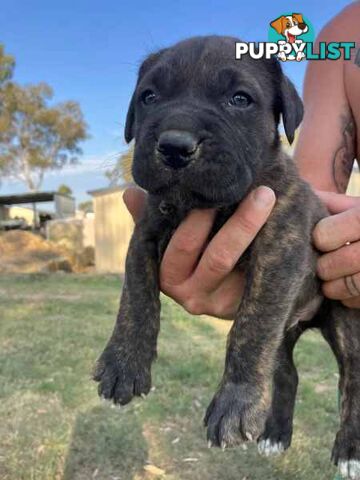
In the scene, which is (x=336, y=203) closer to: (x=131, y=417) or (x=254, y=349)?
(x=254, y=349)

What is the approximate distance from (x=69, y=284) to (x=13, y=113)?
2616cm

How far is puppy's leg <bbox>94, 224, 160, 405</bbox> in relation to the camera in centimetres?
282

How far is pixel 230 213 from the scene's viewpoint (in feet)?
9.70

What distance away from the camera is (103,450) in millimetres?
6148

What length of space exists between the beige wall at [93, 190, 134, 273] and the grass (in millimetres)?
12972

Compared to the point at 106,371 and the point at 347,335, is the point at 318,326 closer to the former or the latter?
the point at 347,335

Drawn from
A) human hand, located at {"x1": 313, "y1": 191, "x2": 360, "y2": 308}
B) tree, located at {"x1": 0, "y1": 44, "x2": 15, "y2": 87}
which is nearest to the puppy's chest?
human hand, located at {"x1": 313, "y1": 191, "x2": 360, "y2": 308}

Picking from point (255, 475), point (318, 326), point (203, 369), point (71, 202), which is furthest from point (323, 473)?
point (71, 202)

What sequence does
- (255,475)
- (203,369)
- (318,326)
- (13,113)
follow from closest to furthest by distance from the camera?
(318,326) → (255,475) → (203,369) → (13,113)

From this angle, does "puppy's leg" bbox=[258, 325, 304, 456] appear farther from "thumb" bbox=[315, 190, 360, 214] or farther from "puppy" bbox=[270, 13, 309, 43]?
"puppy" bbox=[270, 13, 309, 43]

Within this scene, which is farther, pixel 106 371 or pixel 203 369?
pixel 203 369

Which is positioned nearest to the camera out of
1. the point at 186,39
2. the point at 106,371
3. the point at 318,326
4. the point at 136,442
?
the point at 106,371

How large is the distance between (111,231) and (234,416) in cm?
2285

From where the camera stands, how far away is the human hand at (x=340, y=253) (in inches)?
122
